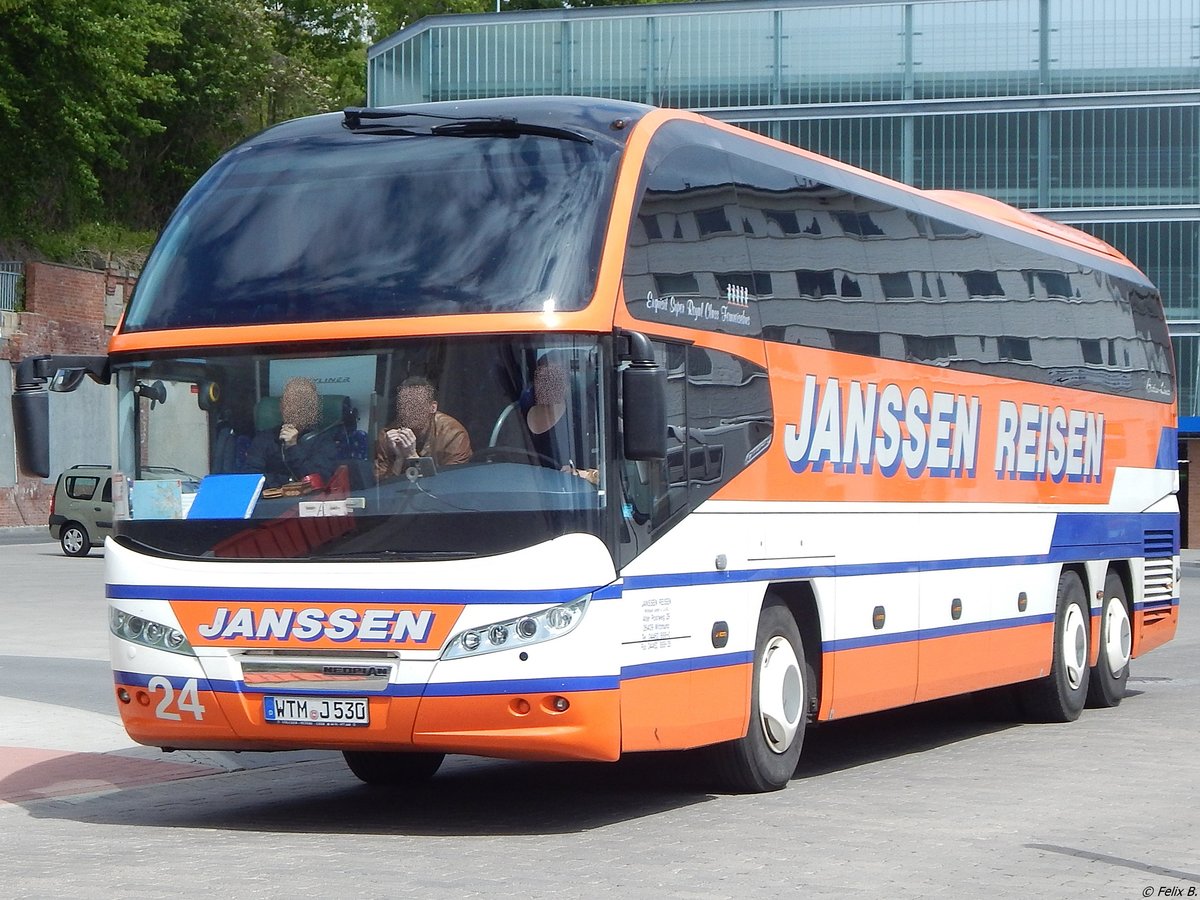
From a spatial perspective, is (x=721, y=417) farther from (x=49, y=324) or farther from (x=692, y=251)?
(x=49, y=324)

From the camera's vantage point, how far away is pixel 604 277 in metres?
9.57

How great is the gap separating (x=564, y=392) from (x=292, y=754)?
540 cm

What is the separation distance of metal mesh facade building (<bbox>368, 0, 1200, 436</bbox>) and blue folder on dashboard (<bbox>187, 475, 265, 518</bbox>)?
36178 millimetres

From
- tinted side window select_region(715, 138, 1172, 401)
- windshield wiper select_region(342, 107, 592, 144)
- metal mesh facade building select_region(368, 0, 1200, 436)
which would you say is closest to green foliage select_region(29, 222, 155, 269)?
metal mesh facade building select_region(368, 0, 1200, 436)

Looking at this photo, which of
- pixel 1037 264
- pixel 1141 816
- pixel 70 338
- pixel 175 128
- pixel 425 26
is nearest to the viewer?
pixel 1141 816

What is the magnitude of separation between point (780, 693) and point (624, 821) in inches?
60.9

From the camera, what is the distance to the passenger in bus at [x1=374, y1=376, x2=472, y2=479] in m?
9.39

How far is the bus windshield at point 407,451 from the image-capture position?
9344mm

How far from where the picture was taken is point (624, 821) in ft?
32.9

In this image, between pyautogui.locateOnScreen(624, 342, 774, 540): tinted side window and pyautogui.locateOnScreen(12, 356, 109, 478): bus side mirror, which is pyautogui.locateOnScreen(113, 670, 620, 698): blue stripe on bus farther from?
pyautogui.locateOnScreen(12, 356, 109, 478): bus side mirror

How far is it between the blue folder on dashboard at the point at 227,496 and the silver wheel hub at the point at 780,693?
2.97 meters

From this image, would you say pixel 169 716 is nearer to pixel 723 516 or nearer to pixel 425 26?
pixel 723 516

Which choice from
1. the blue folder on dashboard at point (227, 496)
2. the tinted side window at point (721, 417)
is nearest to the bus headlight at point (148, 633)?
the blue folder on dashboard at point (227, 496)

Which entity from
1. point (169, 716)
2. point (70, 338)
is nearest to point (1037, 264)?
point (169, 716)
